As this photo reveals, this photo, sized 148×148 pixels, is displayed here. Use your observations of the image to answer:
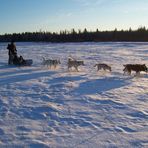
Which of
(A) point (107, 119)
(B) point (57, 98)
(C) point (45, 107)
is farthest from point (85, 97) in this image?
(A) point (107, 119)

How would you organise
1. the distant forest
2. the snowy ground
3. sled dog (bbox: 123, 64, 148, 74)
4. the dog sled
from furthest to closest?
the distant forest → the dog sled → sled dog (bbox: 123, 64, 148, 74) → the snowy ground

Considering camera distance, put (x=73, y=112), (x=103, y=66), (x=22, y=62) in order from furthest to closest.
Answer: (x=22, y=62), (x=103, y=66), (x=73, y=112)

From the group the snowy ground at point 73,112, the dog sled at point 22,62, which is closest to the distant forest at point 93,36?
the dog sled at point 22,62

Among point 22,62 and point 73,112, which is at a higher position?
point 22,62

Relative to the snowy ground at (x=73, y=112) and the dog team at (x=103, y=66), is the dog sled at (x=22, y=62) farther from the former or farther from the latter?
the snowy ground at (x=73, y=112)

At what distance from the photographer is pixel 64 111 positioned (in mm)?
9266

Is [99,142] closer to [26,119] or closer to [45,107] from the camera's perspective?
[26,119]

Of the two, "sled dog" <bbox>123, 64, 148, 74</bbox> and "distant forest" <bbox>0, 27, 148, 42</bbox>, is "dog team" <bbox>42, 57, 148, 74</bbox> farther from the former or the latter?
"distant forest" <bbox>0, 27, 148, 42</bbox>

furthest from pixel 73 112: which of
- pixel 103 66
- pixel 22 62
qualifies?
pixel 22 62

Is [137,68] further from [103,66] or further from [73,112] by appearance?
[73,112]

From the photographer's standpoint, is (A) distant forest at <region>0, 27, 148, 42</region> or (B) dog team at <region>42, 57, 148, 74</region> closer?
(B) dog team at <region>42, 57, 148, 74</region>

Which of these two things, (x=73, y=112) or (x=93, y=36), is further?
(x=93, y=36)

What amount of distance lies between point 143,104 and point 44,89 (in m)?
4.05

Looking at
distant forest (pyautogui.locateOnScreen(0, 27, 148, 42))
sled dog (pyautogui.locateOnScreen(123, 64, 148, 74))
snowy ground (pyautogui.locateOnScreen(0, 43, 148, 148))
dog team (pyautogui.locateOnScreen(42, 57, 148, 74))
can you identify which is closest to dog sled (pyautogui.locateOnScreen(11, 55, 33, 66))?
dog team (pyautogui.locateOnScreen(42, 57, 148, 74))
